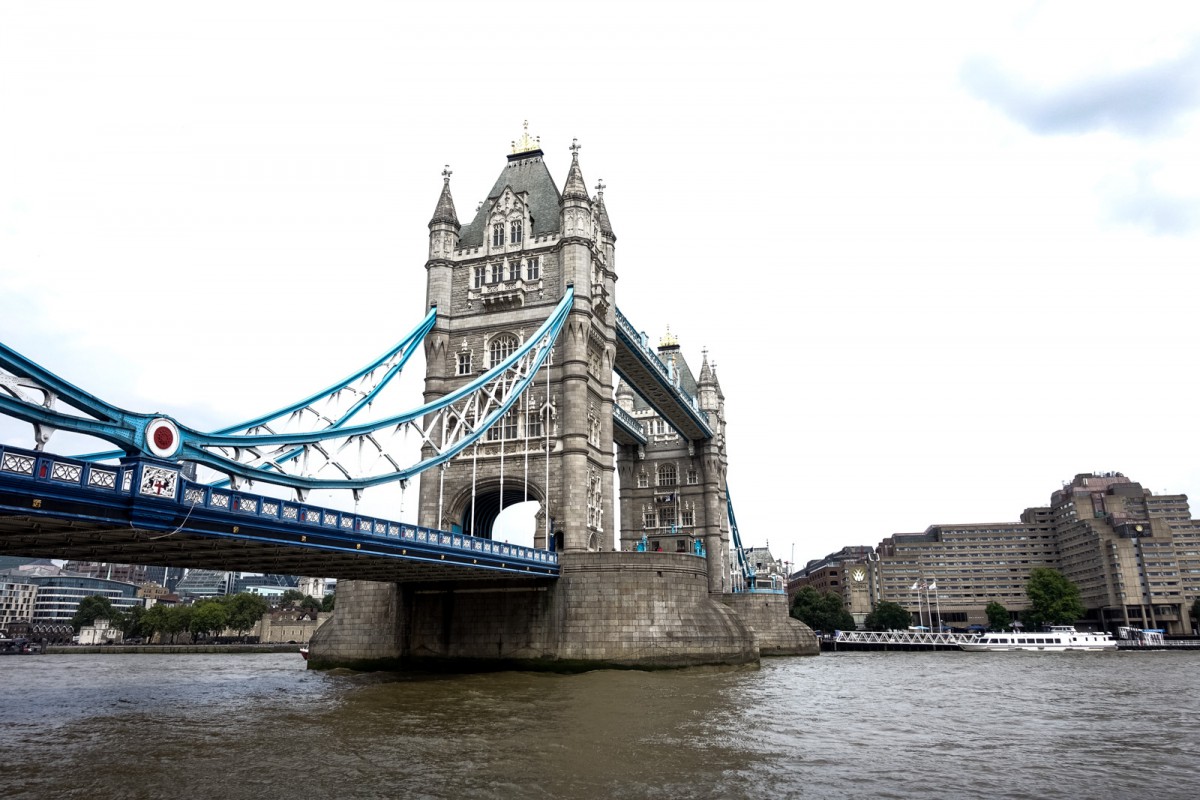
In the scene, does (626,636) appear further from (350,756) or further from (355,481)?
(350,756)

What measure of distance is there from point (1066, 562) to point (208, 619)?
114 m

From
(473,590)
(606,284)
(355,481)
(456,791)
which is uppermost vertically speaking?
(606,284)

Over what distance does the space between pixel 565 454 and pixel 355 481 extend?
1580 cm

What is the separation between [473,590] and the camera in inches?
1393

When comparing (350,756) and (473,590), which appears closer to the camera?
(350,756)

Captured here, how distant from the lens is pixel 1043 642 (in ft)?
241

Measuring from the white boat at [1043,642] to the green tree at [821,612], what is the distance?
72.7 feet

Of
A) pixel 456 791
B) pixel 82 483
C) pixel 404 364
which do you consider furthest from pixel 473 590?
pixel 456 791

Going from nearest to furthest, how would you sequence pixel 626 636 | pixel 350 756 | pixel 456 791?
1. pixel 456 791
2. pixel 350 756
3. pixel 626 636

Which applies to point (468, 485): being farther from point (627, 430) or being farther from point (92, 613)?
point (92, 613)

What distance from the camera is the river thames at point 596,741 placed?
40.1 feet

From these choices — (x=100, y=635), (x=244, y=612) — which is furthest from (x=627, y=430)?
(x=100, y=635)

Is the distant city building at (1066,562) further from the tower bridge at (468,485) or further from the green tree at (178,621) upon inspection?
→ the green tree at (178,621)

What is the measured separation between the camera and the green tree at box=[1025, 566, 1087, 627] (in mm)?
88125
